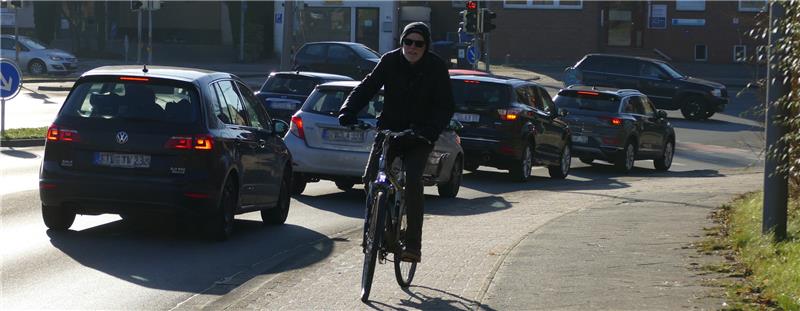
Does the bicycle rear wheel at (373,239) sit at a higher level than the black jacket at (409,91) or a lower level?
lower

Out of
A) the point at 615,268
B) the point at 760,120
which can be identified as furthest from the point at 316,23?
the point at 615,268

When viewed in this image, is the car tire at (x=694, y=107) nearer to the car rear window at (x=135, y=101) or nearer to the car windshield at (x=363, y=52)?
the car windshield at (x=363, y=52)

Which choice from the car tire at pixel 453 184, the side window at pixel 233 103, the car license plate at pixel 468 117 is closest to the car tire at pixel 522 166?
the car license plate at pixel 468 117

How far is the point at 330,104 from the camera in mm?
16391

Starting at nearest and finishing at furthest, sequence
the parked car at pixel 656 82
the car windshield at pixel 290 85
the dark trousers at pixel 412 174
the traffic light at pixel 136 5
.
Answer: the dark trousers at pixel 412 174 → the car windshield at pixel 290 85 → the traffic light at pixel 136 5 → the parked car at pixel 656 82

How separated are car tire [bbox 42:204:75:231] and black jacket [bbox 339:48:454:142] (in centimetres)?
420

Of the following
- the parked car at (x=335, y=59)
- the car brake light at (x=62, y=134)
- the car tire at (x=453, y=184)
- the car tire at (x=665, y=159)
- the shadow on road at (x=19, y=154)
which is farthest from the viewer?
the parked car at (x=335, y=59)

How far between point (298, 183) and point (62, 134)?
5.50m

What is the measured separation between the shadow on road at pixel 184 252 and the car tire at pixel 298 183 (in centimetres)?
309

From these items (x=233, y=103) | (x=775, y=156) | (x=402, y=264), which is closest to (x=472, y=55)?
(x=233, y=103)

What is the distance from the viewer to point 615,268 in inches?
382

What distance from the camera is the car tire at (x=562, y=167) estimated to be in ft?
71.3

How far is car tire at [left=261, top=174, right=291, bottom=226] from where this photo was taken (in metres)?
13.4

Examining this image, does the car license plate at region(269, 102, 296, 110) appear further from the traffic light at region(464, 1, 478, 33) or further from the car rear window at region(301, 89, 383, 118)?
the traffic light at region(464, 1, 478, 33)
